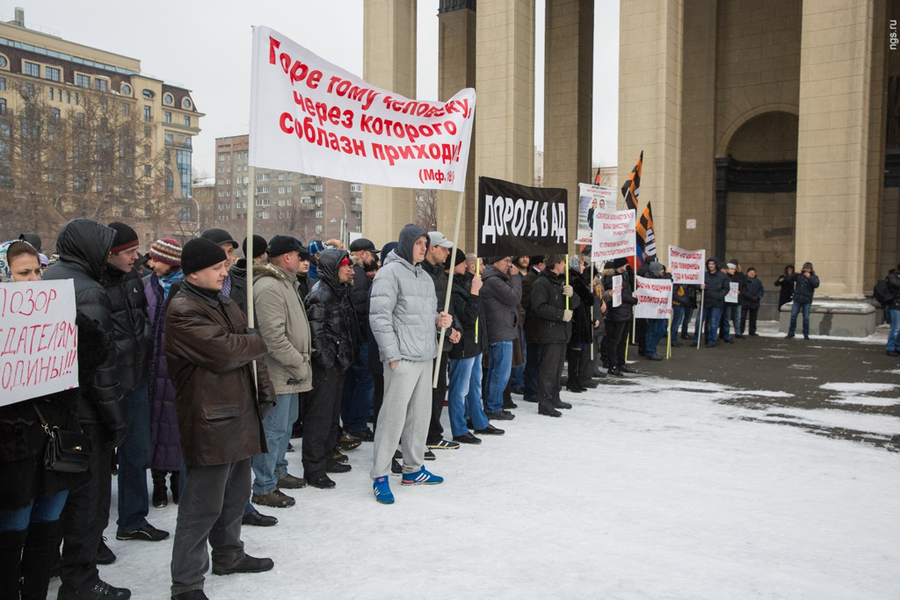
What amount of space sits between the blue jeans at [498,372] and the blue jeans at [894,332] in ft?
34.5

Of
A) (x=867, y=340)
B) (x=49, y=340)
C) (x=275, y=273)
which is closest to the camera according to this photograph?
(x=49, y=340)

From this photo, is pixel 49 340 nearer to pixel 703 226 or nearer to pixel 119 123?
pixel 703 226

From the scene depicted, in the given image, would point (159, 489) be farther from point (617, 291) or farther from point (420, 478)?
point (617, 291)

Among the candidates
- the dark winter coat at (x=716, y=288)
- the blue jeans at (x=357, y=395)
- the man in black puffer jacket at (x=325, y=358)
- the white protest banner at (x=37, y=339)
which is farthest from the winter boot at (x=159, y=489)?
the dark winter coat at (x=716, y=288)

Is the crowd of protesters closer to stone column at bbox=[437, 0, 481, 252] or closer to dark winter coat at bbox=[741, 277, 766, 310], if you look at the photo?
dark winter coat at bbox=[741, 277, 766, 310]

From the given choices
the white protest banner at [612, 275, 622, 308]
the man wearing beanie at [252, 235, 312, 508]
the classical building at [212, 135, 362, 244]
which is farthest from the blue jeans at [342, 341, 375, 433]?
the classical building at [212, 135, 362, 244]

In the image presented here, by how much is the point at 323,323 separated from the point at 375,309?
23.9 inches

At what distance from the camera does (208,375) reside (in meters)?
3.86

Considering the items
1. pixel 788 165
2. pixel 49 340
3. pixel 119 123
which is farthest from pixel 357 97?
pixel 119 123

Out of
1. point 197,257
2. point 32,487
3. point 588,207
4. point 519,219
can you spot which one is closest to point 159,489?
point 32,487

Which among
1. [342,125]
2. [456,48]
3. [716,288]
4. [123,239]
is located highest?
[456,48]

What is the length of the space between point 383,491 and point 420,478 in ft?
1.75

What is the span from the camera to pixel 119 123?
41.3m

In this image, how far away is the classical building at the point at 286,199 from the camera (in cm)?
10606
